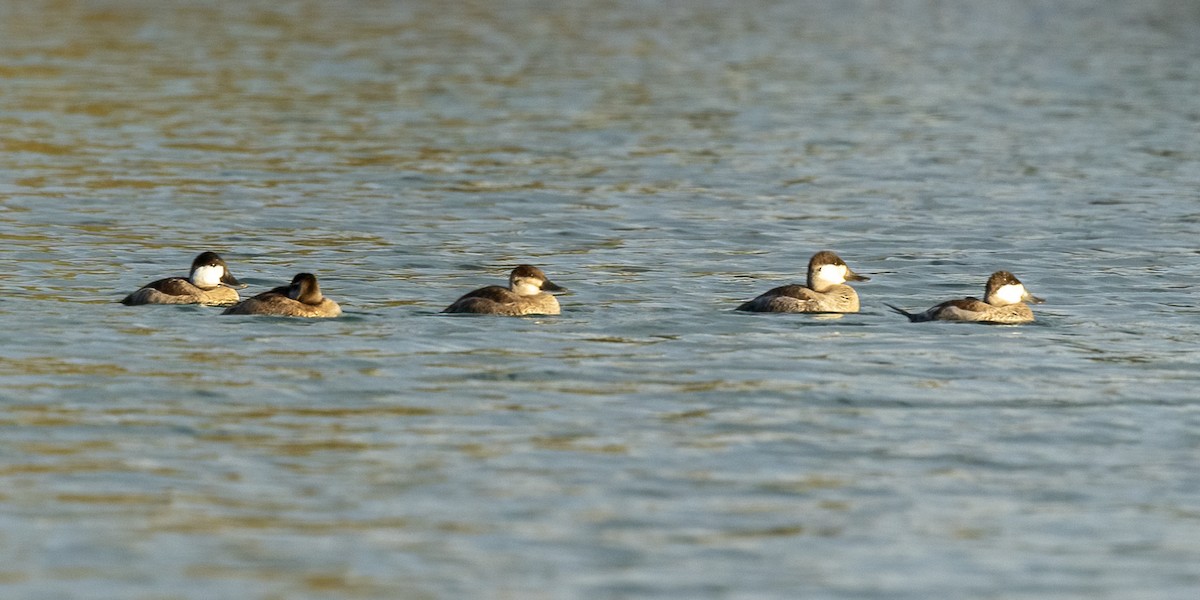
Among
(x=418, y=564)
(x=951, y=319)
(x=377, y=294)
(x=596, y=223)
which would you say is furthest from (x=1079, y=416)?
(x=596, y=223)

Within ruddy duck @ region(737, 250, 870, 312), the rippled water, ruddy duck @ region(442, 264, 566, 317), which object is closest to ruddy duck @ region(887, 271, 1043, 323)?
the rippled water

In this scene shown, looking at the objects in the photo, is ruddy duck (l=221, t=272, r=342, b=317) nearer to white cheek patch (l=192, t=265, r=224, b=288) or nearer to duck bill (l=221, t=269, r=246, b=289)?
white cheek patch (l=192, t=265, r=224, b=288)

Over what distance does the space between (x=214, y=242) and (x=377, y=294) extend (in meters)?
4.49

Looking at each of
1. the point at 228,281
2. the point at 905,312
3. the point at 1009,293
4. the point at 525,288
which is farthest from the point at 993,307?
the point at 228,281

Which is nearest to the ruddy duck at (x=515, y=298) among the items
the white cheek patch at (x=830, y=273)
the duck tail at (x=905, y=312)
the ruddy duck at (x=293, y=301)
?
the ruddy duck at (x=293, y=301)

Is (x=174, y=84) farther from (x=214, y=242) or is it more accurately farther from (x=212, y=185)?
(x=214, y=242)

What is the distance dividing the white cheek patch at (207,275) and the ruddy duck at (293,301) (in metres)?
0.77

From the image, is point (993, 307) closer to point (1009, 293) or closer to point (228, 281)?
point (1009, 293)

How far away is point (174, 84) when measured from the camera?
39.4m

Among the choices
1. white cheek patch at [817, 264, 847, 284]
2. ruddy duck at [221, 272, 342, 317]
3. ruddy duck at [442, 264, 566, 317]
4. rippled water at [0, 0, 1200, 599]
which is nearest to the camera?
rippled water at [0, 0, 1200, 599]

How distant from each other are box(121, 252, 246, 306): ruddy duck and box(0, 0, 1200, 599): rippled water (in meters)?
0.16

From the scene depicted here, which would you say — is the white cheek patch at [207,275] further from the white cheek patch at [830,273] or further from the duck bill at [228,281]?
the white cheek patch at [830,273]

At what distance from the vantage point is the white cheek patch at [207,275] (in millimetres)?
17984

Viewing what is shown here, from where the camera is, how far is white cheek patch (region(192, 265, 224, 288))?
59.0ft
